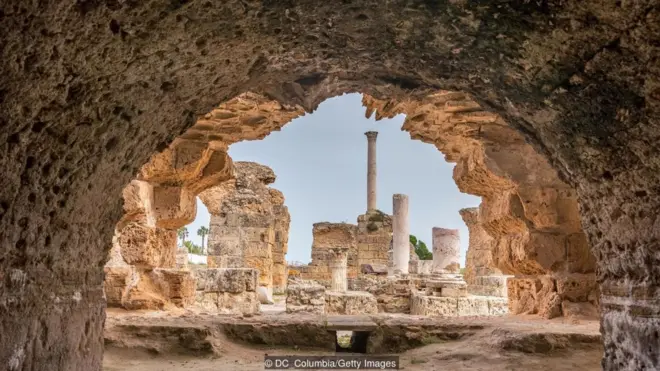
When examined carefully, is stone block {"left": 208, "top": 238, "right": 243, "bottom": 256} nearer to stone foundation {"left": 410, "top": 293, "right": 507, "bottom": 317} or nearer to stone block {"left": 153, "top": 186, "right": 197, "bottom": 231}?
stone foundation {"left": 410, "top": 293, "right": 507, "bottom": 317}

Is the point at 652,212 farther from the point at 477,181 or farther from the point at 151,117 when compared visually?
the point at 477,181

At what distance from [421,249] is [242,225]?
2511 cm

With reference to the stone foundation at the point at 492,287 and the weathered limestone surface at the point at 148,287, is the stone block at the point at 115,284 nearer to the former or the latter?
the weathered limestone surface at the point at 148,287

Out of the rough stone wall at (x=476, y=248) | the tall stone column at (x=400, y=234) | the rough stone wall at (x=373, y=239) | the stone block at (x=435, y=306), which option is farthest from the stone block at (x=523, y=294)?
the tall stone column at (x=400, y=234)

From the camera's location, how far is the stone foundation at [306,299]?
8727 millimetres

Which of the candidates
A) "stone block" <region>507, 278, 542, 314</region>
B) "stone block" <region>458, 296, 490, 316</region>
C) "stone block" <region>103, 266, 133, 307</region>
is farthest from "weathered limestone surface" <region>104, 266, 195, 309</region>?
"stone block" <region>458, 296, 490, 316</region>

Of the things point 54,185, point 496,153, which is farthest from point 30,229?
point 496,153

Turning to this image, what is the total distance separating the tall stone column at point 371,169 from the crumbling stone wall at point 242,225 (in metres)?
13.4

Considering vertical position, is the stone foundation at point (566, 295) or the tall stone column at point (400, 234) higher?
the tall stone column at point (400, 234)

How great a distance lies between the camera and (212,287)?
802cm

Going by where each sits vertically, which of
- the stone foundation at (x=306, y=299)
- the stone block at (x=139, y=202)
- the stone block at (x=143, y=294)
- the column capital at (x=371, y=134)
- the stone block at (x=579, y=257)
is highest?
the column capital at (x=371, y=134)

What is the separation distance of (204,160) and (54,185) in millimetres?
4196

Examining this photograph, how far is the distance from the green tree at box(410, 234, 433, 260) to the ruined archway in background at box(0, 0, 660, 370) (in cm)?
3270

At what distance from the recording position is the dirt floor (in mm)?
4250
